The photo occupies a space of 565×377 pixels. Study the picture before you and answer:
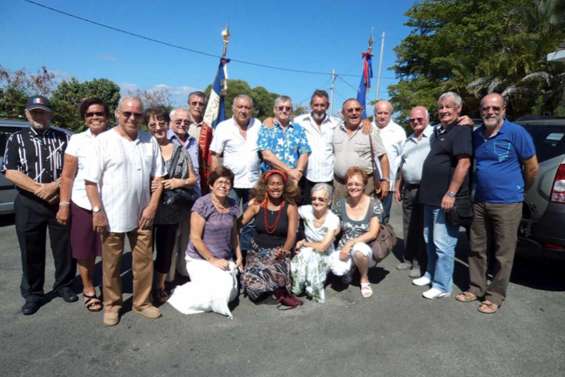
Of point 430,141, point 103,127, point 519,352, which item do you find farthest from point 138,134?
point 519,352

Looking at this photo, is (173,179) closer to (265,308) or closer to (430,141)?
(265,308)

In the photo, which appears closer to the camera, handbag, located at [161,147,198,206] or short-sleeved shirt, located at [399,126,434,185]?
handbag, located at [161,147,198,206]

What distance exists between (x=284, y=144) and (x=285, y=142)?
1.0 inches

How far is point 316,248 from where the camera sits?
A: 3877 mm

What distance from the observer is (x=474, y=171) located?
12.1ft

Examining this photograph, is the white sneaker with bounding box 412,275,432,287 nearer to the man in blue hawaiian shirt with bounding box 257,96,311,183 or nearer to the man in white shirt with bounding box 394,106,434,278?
the man in white shirt with bounding box 394,106,434,278

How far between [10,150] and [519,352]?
177 inches

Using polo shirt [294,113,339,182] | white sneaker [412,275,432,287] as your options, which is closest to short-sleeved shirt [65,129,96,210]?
polo shirt [294,113,339,182]

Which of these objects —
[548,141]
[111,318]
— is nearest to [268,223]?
[111,318]

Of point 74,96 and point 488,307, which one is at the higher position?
point 74,96

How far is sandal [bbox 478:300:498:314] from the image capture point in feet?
11.6

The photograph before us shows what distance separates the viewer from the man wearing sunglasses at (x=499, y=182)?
337 centimetres

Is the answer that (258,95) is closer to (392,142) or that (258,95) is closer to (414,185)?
(392,142)

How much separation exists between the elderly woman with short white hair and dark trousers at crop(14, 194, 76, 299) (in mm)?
2230
